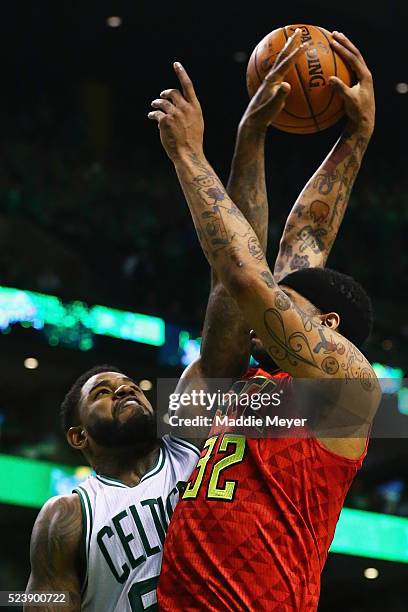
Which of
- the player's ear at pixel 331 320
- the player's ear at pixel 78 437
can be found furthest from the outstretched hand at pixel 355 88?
the player's ear at pixel 78 437

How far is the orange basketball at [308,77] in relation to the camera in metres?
3.39

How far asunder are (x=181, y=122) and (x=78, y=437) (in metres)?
1.16

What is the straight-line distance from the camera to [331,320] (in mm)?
3178

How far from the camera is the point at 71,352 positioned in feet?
38.9

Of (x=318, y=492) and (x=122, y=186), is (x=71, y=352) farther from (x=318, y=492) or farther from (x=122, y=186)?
(x=318, y=492)

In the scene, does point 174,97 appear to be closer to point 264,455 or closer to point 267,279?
point 267,279

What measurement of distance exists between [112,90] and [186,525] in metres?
12.2

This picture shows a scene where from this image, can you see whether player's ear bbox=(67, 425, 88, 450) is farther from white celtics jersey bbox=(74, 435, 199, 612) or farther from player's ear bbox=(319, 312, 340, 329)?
player's ear bbox=(319, 312, 340, 329)

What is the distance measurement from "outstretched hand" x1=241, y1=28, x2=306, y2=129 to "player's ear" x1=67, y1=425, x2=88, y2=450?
3.90 ft

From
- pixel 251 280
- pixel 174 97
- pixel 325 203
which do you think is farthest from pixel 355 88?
pixel 251 280

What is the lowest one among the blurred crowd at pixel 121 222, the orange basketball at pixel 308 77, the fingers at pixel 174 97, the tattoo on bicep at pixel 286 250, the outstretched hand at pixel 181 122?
the tattoo on bicep at pixel 286 250

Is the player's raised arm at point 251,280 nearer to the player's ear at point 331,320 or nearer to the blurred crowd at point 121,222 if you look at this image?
the player's ear at point 331,320

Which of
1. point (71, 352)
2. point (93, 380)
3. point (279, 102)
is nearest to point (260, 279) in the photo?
point (279, 102)

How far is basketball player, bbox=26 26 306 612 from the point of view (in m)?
3.33
